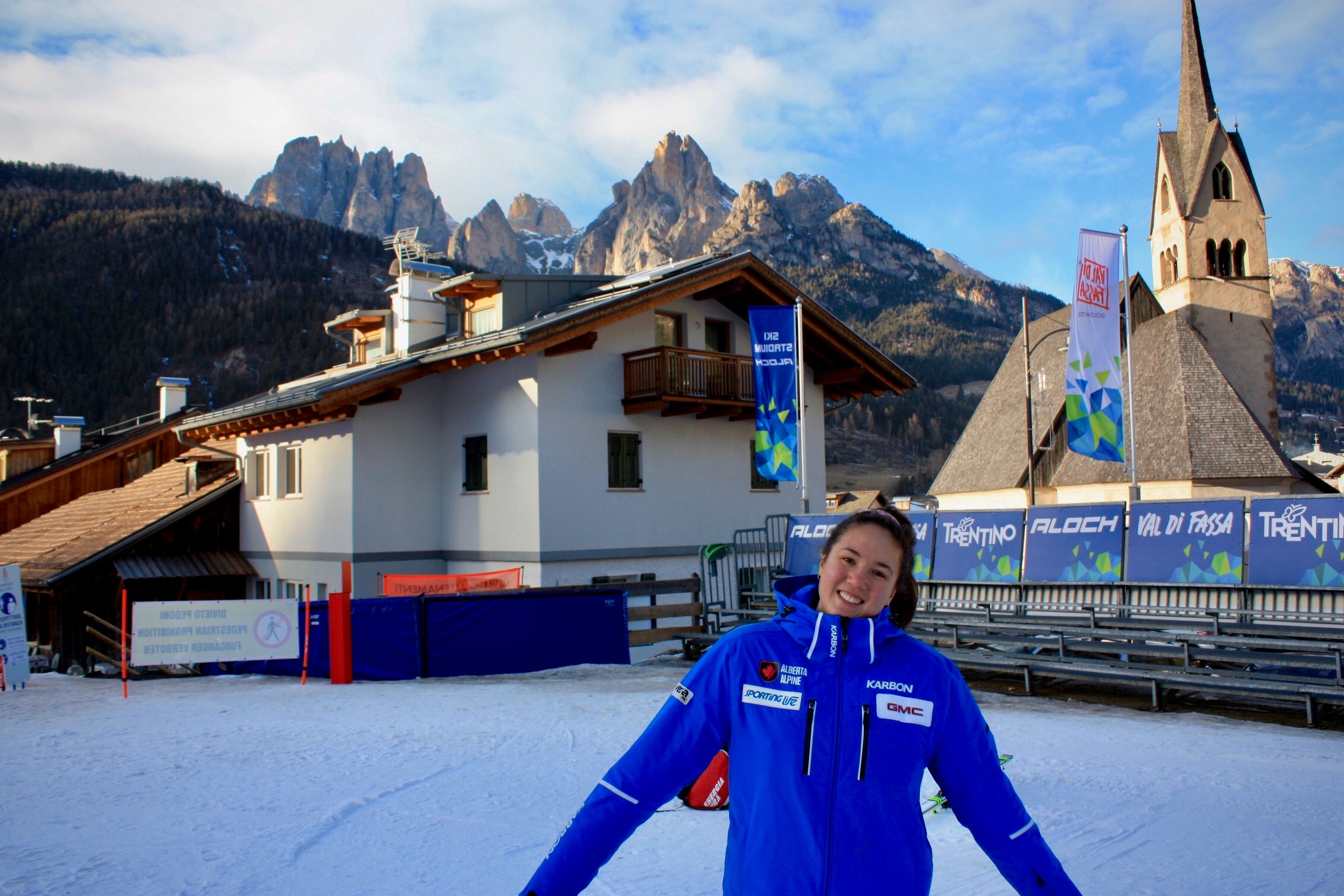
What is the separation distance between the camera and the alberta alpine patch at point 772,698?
2.58m

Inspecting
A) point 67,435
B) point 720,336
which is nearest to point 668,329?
point 720,336

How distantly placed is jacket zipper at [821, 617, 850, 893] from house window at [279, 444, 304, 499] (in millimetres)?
24077

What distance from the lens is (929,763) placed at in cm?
268

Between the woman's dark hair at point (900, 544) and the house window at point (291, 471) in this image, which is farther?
the house window at point (291, 471)

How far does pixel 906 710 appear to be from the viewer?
2.59 meters

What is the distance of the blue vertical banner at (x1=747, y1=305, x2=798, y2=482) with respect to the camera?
1895 centimetres

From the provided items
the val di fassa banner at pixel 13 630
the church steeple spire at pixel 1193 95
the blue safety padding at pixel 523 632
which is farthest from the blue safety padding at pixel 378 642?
the church steeple spire at pixel 1193 95

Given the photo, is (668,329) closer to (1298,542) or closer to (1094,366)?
(1094,366)

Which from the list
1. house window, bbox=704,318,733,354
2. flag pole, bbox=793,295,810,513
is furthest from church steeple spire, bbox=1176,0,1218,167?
flag pole, bbox=793,295,810,513

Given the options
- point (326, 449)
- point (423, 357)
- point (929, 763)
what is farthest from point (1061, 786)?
point (326, 449)

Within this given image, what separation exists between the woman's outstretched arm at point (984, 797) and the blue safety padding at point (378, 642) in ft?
44.1

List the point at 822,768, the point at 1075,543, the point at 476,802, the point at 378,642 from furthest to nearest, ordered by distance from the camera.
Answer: the point at 378,642 < the point at 1075,543 < the point at 476,802 < the point at 822,768

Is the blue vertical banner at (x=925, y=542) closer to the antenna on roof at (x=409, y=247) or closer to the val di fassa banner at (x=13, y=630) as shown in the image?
the val di fassa banner at (x=13, y=630)

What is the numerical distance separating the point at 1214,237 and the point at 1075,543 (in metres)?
53.6
